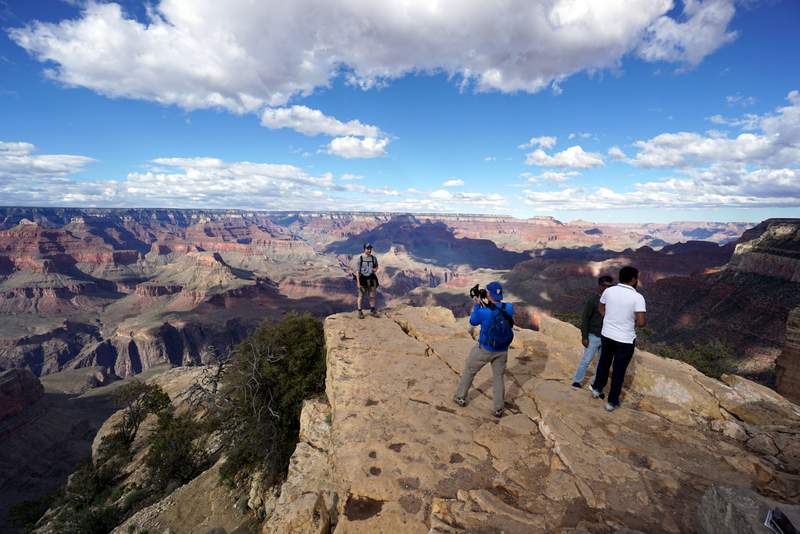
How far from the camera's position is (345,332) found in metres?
10.0

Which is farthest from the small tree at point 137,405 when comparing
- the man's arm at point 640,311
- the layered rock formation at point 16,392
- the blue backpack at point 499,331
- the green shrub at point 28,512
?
the layered rock formation at point 16,392

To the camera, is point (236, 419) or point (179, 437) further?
point (179, 437)

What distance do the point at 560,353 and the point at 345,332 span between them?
6135 millimetres

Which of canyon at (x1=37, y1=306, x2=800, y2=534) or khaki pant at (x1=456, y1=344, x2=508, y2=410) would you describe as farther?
khaki pant at (x1=456, y1=344, x2=508, y2=410)

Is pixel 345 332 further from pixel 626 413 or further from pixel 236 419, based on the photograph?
pixel 626 413

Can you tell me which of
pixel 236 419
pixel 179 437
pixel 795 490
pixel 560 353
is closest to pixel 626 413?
pixel 795 490

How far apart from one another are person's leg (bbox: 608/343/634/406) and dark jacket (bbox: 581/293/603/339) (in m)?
0.98

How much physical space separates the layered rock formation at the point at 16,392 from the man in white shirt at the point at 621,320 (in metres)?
68.5

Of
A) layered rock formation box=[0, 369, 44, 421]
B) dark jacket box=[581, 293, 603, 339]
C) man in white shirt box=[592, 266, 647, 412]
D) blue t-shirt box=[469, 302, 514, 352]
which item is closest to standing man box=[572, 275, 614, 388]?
dark jacket box=[581, 293, 603, 339]

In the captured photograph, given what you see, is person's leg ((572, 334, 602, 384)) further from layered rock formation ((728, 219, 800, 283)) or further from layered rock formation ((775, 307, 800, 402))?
layered rock formation ((728, 219, 800, 283))

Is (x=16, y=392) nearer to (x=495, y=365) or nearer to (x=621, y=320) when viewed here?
(x=495, y=365)

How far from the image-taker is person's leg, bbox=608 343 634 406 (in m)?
5.63

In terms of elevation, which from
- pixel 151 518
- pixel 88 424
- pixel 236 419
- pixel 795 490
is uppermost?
pixel 795 490

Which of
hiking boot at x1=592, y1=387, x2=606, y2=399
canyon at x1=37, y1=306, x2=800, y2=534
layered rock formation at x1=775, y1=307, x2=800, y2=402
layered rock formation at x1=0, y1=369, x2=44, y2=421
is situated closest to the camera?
canyon at x1=37, y1=306, x2=800, y2=534
